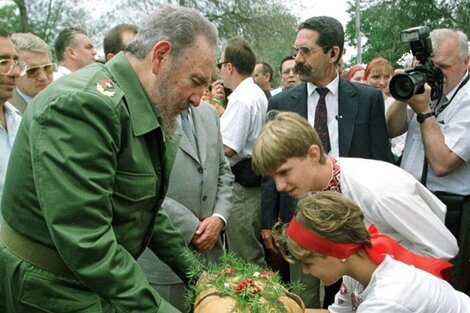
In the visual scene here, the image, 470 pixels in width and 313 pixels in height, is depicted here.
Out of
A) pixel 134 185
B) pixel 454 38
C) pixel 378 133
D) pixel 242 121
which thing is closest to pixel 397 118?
pixel 378 133

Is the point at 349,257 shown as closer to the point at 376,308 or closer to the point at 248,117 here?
the point at 376,308

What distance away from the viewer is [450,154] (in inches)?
142

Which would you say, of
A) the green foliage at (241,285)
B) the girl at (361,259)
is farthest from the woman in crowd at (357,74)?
the green foliage at (241,285)

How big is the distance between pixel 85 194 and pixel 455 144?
99.0 inches

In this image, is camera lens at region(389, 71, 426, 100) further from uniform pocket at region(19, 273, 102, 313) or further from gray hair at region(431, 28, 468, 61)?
uniform pocket at region(19, 273, 102, 313)

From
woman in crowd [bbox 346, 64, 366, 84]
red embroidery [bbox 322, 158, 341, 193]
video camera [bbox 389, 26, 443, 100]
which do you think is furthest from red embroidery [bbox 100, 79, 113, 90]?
woman in crowd [bbox 346, 64, 366, 84]

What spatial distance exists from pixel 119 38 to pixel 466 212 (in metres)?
2.64

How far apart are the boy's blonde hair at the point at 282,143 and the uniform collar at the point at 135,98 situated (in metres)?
0.83

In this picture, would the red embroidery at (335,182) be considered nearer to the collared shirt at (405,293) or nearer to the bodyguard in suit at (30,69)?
the collared shirt at (405,293)

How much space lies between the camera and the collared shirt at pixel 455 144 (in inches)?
142

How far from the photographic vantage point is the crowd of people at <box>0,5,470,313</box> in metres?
1.86

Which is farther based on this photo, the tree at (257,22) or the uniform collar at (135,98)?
the tree at (257,22)

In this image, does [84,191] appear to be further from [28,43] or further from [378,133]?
[28,43]

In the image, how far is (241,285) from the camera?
7.59 feet
